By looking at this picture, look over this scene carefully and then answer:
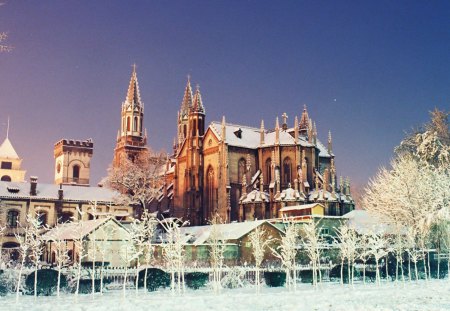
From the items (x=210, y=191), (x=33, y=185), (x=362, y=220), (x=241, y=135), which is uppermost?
(x=241, y=135)

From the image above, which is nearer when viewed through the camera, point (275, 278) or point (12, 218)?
point (275, 278)

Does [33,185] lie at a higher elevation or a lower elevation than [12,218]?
higher

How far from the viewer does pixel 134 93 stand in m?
97.8

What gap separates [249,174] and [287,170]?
542 centimetres

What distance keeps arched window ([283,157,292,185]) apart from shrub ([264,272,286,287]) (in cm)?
3358

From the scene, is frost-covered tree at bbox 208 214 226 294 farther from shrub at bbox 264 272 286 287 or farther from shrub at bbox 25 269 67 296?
shrub at bbox 25 269 67 296

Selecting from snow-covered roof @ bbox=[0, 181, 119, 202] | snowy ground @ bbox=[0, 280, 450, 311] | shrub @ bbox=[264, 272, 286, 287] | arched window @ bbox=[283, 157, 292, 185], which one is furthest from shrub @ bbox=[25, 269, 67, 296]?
arched window @ bbox=[283, 157, 292, 185]

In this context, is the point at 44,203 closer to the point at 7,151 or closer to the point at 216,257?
the point at 216,257

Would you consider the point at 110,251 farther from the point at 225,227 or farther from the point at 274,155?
the point at 274,155

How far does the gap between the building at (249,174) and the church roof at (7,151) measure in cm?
5393

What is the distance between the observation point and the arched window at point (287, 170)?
230 feet

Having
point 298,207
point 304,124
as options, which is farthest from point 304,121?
point 298,207

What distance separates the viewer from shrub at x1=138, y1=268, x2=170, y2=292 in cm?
3309

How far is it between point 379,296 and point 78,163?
78937mm
